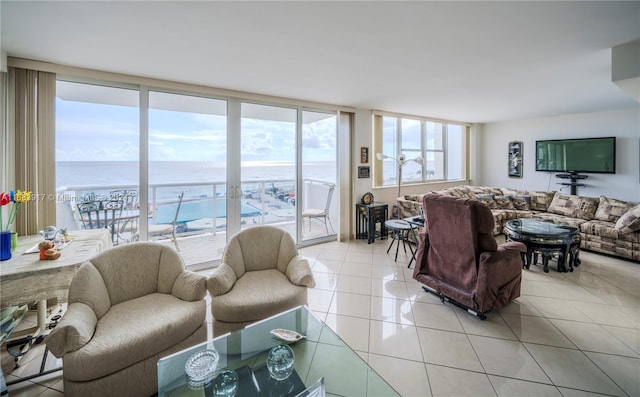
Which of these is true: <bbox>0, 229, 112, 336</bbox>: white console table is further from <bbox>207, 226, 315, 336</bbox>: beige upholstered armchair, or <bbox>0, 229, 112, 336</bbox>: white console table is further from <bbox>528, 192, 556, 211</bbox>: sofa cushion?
<bbox>528, 192, 556, 211</bbox>: sofa cushion

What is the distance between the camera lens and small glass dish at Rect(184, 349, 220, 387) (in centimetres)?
139

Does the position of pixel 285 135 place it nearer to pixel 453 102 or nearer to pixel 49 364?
pixel 453 102

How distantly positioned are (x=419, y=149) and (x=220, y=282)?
18.8 ft

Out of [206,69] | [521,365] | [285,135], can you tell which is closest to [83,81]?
[206,69]

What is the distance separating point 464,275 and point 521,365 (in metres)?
0.80

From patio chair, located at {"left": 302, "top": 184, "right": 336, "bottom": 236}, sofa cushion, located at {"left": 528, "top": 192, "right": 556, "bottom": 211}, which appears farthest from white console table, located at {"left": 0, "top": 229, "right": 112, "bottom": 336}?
sofa cushion, located at {"left": 528, "top": 192, "right": 556, "bottom": 211}

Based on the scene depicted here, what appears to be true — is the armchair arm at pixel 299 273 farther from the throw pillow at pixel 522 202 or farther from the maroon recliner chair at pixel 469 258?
the throw pillow at pixel 522 202

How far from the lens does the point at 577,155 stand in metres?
5.55

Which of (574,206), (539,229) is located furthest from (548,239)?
(574,206)

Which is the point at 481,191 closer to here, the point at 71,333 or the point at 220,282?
the point at 220,282

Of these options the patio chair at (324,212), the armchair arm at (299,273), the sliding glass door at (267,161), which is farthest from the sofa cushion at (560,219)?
the armchair arm at (299,273)

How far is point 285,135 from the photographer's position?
4434mm

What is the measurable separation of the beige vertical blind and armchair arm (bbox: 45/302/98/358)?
5.60 feet

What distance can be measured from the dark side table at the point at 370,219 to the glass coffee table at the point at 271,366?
321 centimetres
